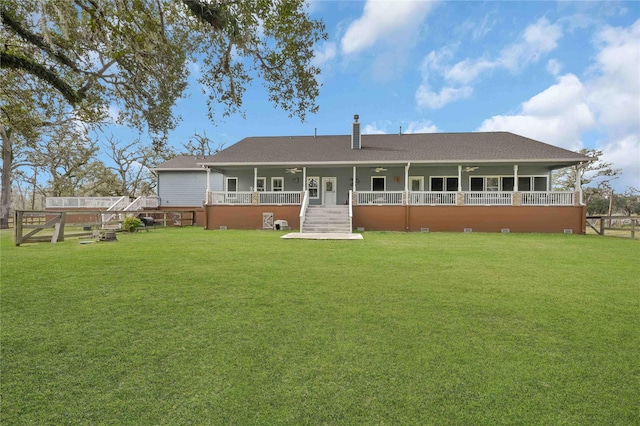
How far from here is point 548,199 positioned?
16.5 metres

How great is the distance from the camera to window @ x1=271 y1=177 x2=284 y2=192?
20.9m

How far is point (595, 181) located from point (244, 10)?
132ft

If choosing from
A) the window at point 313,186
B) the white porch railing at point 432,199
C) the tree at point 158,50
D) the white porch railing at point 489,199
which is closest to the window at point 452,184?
the white porch railing at point 432,199

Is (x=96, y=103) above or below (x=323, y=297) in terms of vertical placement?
above

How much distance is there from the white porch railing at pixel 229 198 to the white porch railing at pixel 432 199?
9.25m

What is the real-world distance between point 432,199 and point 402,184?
273 centimetres

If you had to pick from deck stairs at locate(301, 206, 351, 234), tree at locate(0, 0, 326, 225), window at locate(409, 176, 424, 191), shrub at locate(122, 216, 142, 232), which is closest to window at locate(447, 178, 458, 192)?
window at locate(409, 176, 424, 191)

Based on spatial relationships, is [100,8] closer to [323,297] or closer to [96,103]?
[96,103]

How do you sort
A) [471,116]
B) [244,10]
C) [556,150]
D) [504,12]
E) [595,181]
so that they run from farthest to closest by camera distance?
[595,181], [471,116], [556,150], [504,12], [244,10]

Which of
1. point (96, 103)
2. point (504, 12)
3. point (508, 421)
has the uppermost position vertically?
point (504, 12)

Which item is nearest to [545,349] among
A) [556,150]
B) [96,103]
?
[96,103]

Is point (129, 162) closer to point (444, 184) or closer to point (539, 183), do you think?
point (444, 184)

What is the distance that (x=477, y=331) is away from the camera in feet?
11.4

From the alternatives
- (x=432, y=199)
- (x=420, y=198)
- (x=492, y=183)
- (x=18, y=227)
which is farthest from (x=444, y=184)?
(x=18, y=227)
